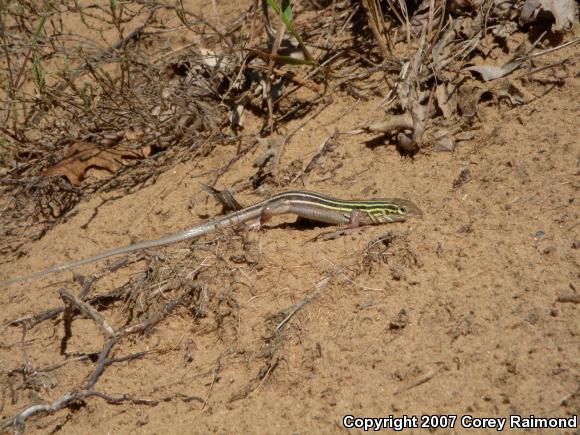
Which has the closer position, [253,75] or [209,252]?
[209,252]

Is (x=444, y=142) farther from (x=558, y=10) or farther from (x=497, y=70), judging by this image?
(x=558, y=10)

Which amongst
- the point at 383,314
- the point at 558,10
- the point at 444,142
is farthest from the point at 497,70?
the point at 383,314

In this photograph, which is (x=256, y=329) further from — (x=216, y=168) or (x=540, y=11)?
(x=540, y=11)

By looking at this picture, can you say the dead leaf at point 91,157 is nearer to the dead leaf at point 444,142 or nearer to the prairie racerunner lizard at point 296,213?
the prairie racerunner lizard at point 296,213

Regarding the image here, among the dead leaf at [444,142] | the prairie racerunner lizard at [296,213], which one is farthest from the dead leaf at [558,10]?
the prairie racerunner lizard at [296,213]

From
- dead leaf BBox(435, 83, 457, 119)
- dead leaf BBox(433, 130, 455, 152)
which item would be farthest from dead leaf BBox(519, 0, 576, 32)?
dead leaf BBox(433, 130, 455, 152)

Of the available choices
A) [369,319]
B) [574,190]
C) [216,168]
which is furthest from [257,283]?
[574,190]
